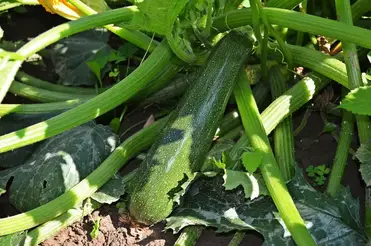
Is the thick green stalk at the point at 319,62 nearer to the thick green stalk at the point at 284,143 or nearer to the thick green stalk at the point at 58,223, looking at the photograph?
the thick green stalk at the point at 284,143

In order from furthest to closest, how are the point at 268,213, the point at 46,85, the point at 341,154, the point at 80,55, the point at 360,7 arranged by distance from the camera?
the point at 80,55, the point at 46,85, the point at 360,7, the point at 341,154, the point at 268,213

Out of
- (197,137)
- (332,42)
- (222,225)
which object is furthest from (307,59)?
(222,225)

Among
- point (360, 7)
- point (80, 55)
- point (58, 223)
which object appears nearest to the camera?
point (58, 223)

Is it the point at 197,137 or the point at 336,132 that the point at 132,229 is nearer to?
the point at 197,137

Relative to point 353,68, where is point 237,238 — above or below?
below

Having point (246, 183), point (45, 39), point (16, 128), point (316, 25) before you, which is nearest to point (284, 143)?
point (246, 183)

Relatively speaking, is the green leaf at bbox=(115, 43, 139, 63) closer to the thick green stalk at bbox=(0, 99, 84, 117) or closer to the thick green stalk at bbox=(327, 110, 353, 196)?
the thick green stalk at bbox=(0, 99, 84, 117)

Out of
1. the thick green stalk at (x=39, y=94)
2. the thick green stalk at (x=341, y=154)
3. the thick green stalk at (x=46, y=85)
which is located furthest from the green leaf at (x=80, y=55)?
the thick green stalk at (x=341, y=154)

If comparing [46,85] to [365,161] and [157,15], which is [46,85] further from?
[365,161]
